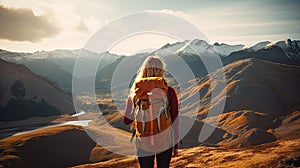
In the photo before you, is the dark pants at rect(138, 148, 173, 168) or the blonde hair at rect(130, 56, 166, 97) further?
the blonde hair at rect(130, 56, 166, 97)

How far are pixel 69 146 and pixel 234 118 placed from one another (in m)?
87.3

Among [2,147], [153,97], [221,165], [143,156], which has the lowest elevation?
[2,147]

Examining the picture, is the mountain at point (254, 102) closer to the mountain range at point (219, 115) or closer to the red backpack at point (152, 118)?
the mountain range at point (219, 115)

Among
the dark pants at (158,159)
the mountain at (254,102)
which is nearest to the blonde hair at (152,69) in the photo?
the dark pants at (158,159)

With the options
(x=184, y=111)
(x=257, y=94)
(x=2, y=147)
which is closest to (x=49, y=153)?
(x=2, y=147)

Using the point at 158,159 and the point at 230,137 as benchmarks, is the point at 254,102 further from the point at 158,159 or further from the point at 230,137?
the point at 158,159

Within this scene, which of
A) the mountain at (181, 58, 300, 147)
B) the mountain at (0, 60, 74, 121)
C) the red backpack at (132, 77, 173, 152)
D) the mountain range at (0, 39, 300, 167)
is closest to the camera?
the red backpack at (132, 77, 173, 152)

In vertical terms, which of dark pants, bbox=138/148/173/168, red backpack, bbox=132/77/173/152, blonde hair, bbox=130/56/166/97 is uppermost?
blonde hair, bbox=130/56/166/97

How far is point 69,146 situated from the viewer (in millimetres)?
83250

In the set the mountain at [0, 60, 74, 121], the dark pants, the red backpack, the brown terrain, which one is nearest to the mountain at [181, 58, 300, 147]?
the brown terrain

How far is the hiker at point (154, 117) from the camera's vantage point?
5215 millimetres

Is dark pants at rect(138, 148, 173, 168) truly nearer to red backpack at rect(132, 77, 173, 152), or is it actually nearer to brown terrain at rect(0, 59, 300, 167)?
red backpack at rect(132, 77, 173, 152)

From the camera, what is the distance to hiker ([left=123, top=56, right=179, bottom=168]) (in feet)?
17.1

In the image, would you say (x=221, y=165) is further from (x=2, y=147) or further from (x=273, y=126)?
(x=273, y=126)
